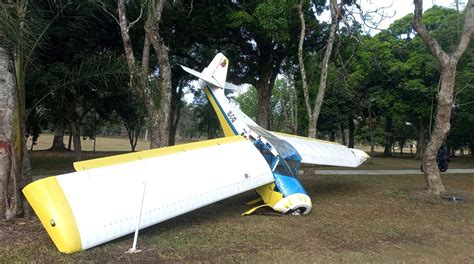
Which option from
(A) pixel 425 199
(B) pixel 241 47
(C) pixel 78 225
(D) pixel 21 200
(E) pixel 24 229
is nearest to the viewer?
(C) pixel 78 225

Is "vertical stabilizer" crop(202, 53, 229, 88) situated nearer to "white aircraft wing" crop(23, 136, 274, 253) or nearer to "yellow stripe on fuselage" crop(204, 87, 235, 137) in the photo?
"yellow stripe on fuselage" crop(204, 87, 235, 137)

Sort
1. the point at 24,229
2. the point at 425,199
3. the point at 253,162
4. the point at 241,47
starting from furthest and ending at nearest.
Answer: the point at 241,47 → the point at 425,199 → the point at 253,162 → the point at 24,229

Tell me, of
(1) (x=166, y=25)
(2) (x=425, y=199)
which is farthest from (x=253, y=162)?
(1) (x=166, y=25)

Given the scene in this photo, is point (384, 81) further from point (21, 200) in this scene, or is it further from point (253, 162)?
point (21, 200)

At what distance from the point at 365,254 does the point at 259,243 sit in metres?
1.94

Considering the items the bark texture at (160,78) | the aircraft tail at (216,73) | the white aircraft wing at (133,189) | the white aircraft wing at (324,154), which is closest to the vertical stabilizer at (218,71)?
the aircraft tail at (216,73)

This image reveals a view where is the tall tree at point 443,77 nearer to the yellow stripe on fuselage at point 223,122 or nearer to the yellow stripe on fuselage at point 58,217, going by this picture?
the yellow stripe on fuselage at point 223,122

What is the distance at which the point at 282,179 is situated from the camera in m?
10.4

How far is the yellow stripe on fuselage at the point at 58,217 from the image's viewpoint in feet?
21.9

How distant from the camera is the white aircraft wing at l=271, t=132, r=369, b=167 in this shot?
12.2 metres

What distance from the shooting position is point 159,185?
8.11 metres

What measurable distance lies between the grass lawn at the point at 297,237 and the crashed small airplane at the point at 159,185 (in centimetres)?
42

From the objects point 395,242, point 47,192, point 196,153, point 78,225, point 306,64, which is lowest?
point 395,242

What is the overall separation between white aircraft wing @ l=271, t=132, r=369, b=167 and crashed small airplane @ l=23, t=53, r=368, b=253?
0.22ft
